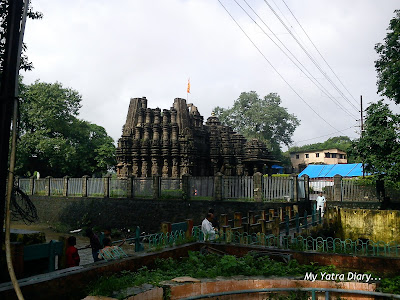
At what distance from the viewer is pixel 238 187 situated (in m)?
20.2

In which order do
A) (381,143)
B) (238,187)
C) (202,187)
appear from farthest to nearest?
(202,187), (238,187), (381,143)

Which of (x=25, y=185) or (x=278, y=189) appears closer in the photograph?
(x=278, y=189)

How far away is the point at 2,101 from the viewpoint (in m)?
5.40

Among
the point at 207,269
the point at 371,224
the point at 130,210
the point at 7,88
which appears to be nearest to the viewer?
the point at 7,88

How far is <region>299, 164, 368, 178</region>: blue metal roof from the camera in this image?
35569mm

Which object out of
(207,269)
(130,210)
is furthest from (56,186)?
(207,269)

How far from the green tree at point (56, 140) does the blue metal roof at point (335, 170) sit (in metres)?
23.0

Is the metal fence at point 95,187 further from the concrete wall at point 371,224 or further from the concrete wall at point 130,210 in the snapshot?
the concrete wall at point 371,224

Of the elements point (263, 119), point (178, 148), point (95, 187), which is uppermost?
point (263, 119)

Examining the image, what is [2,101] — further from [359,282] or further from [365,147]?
[365,147]

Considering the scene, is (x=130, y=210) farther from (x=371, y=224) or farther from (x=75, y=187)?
(x=371, y=224)

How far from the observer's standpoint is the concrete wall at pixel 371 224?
13.4 meters

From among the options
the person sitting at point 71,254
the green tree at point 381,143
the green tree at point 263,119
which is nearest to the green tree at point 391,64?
the green tree at point 381,143

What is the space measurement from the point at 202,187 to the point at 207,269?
14.2 meters
